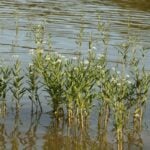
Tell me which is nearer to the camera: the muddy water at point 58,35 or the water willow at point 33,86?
the muddy water at point 58,35

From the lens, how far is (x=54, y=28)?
18953mm

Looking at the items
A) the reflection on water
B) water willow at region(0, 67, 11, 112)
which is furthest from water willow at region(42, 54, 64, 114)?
water willow at region(0, 67, 11, 112)

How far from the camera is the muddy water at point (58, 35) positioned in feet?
28.9

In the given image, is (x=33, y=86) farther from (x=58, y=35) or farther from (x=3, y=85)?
(x=58, y=35)

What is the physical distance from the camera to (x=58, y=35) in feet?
58.3

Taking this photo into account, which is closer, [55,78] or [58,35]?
[55,78]

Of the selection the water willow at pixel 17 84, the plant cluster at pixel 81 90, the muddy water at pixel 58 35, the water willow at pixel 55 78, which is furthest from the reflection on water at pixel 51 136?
the water willow at pixel 55 78

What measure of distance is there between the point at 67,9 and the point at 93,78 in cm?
1524

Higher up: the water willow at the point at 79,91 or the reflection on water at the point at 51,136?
the water willow at the point at 79,91

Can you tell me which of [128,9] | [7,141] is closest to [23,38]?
[7,141]

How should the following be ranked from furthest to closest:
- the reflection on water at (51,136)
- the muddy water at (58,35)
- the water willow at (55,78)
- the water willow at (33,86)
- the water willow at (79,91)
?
the water willow at (33,86) → the water willow at (55,78) → the water willow at (79,91) → the muddy water at (58,35) → the reflection on water at (51,136)

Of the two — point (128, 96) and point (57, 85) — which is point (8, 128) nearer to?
point (57, 85)

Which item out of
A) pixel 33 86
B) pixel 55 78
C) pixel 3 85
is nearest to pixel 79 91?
pixel 55 78

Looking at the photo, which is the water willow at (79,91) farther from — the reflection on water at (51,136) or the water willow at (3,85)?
the water willow at (3,85)
